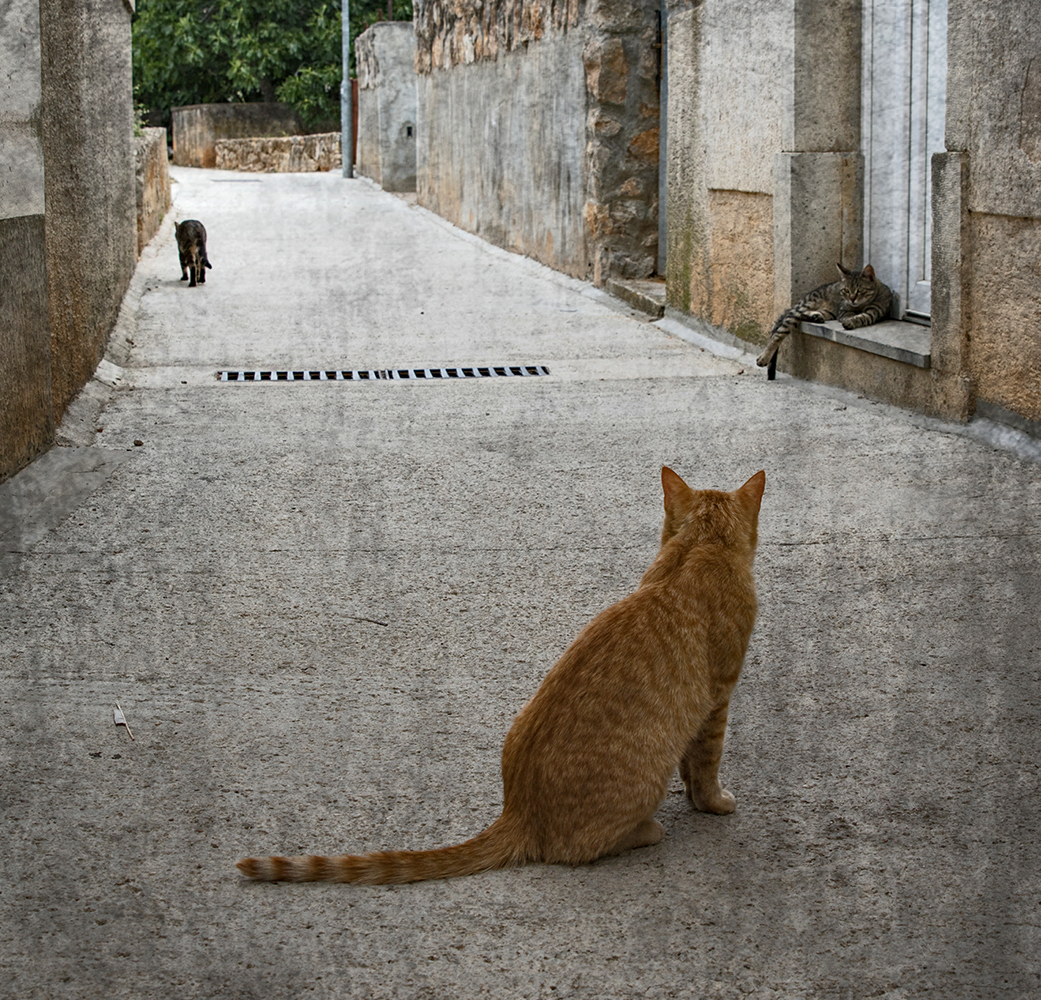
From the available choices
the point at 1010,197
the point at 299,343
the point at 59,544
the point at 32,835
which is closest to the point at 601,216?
the point at 299,343

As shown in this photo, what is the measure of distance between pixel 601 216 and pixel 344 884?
8731 mm

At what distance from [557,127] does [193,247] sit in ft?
11.0

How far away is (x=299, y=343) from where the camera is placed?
28.3ft

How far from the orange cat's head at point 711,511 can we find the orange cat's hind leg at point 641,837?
617mm

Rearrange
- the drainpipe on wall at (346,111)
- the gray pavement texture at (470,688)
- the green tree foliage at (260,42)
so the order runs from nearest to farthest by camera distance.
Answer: the gray pavement texture at (470,688) < the drainpipe on wall at (346,111) < the green tree foliage at (260,42)

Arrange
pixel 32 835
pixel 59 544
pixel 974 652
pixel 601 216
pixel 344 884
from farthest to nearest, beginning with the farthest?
pixel 601 216
pixel 59 544
pixel 974 652
pixel 32 835
pixel 344 884

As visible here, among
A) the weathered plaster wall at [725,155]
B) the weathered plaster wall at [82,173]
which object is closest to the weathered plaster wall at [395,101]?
the weathered plaster wall at [82,173]

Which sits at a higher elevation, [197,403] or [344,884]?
[197,403]

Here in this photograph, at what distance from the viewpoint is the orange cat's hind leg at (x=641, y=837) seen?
8.68 feet

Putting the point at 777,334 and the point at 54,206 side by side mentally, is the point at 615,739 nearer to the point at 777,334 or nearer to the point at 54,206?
the point at 54,206

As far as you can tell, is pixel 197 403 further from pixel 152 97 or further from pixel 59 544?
pixel 152 97

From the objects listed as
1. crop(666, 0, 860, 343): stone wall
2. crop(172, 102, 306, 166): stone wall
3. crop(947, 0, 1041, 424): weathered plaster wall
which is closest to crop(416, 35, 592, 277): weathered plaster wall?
crop(666, 0, 860, 343): stone wall

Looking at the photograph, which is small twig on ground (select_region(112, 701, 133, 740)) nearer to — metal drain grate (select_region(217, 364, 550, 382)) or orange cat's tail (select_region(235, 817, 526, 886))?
orange cat's tail (select_region(235, 817, 526, 886))

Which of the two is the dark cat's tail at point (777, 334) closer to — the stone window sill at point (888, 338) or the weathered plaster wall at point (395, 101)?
the stone window sill at point (888, 338)
